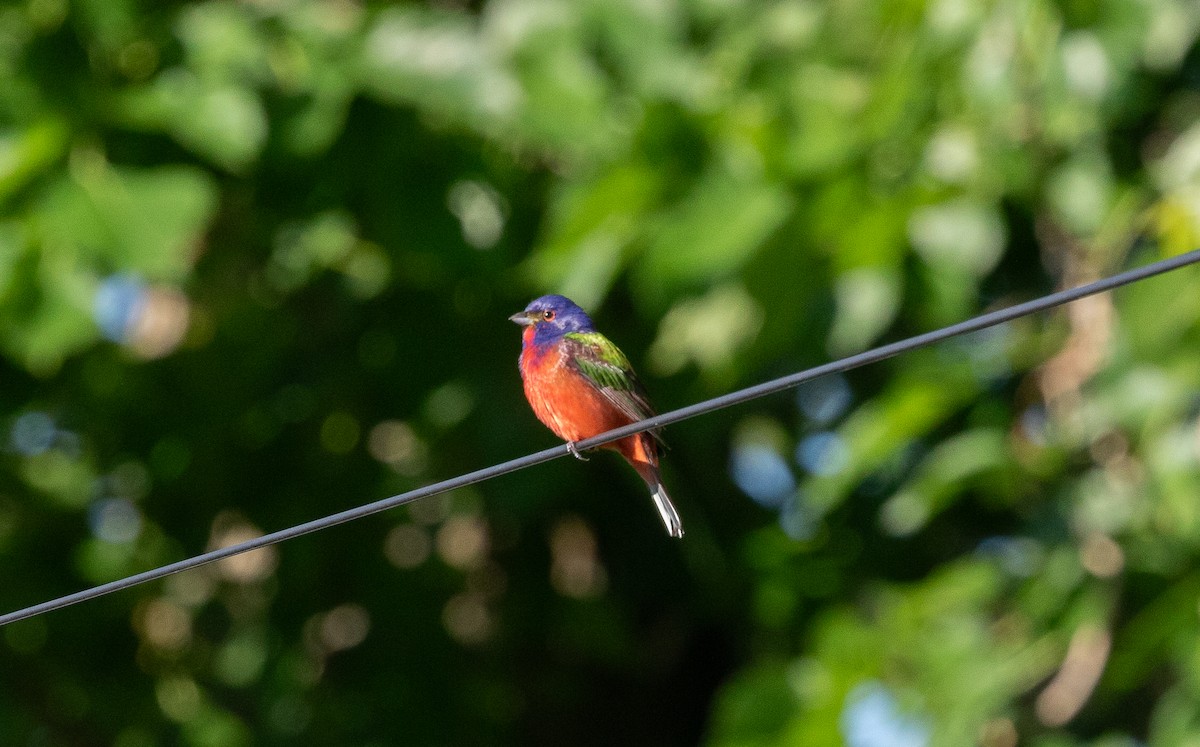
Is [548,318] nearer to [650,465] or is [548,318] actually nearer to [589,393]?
[589,393]

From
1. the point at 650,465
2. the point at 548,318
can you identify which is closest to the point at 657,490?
the point at 650,465

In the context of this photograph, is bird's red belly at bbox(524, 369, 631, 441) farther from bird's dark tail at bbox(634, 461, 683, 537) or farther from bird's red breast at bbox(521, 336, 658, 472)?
bird's dark tail at bbox(634, 461, 683, 537)

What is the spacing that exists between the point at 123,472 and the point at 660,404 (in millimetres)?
2350

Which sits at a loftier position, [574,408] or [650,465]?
[574,408]

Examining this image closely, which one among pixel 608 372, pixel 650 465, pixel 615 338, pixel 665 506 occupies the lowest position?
pixel 665 506

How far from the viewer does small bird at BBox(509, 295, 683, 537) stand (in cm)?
496

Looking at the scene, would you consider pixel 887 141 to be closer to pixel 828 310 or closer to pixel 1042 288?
pixel 828 310

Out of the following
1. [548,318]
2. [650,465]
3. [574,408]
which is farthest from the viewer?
[548,318]

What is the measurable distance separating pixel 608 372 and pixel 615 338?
1.05 meters

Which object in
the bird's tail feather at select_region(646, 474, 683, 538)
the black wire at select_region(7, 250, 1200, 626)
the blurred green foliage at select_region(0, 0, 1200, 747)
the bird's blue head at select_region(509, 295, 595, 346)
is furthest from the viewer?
the bird's blue head at select_region(509, 295, 595, 346)

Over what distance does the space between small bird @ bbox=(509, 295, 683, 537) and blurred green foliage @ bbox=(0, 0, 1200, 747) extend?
0.81ft

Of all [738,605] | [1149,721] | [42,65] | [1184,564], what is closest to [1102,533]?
[1184,564]

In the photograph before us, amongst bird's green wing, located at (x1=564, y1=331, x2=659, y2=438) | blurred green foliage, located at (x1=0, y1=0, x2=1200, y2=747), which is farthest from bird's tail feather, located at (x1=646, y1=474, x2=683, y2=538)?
blurred green foliage, located at (x1=0, y1=0, x2=1200, y2=747)

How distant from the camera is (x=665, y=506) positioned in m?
5.04
